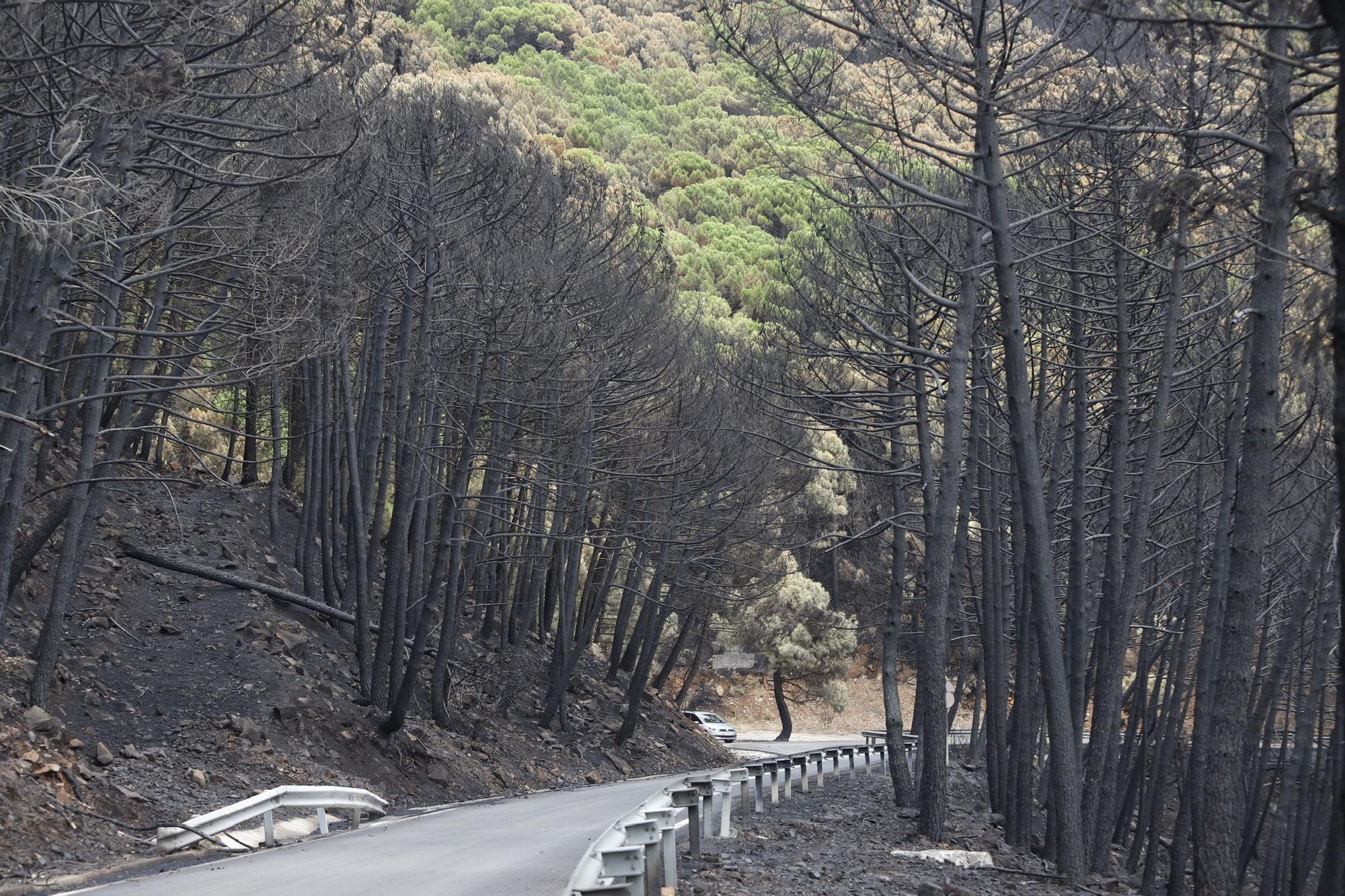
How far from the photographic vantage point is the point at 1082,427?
642 inches

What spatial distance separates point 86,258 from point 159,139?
366 centimetres

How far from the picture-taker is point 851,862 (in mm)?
13172

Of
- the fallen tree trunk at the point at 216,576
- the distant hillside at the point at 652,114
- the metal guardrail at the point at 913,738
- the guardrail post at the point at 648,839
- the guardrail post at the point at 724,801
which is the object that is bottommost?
the metal guardrail at the point at 913,738

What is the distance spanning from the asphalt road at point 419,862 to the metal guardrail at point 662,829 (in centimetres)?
95

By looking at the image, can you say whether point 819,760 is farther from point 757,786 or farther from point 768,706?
point 768,706

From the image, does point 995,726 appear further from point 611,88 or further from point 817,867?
point 611,88

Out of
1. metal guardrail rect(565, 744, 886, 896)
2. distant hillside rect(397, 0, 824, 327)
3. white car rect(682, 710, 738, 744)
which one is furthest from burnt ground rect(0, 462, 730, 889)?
distant hillside rect(397, 0, 824, 327)

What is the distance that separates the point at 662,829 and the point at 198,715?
11.2m

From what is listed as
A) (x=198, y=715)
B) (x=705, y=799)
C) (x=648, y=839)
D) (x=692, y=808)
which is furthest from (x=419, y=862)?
(x=198, y=715)

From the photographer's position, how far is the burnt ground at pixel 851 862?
1090cm

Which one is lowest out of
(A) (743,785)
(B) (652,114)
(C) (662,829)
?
(A) (743,785)

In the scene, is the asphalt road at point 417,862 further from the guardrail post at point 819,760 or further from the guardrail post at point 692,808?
the guardrail post at point 819,760

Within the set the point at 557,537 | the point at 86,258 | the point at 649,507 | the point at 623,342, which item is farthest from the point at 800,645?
the point at 86,258

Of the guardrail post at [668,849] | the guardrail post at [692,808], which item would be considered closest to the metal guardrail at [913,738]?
the guardrail post at [692,808]
